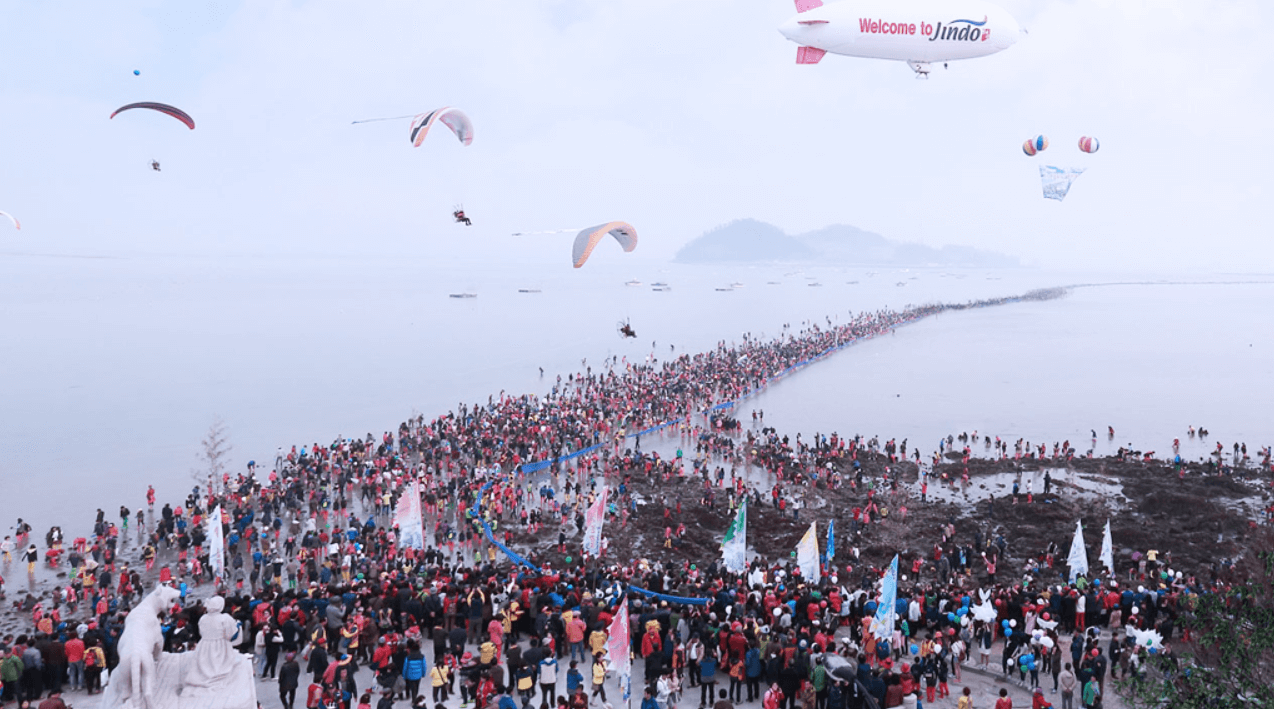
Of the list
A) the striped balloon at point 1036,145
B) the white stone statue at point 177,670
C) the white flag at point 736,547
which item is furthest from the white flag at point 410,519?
the striped balloon at point 1036,145

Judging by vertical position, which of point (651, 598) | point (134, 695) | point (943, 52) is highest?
point (943, 52)

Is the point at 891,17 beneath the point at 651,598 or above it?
above

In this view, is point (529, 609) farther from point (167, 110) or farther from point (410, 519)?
point (167, 110)

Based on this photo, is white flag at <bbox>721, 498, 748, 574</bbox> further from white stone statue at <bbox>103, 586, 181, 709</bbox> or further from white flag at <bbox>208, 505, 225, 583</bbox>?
white flag at <bbox>208, 505, 225, 583</bbox>

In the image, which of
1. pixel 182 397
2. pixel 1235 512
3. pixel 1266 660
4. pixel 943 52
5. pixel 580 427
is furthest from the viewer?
pixel 182 397

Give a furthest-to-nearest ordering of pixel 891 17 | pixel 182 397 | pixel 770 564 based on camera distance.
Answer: pixel 182 397 < pixel 891 17 < pixel 770 564

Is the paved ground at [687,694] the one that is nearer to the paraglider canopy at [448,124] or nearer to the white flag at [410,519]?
the white flag at [410,519]

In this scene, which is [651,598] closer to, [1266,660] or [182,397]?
[1266,660]

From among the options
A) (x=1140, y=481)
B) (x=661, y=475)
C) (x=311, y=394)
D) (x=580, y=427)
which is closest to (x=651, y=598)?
(x=661, y=475)
